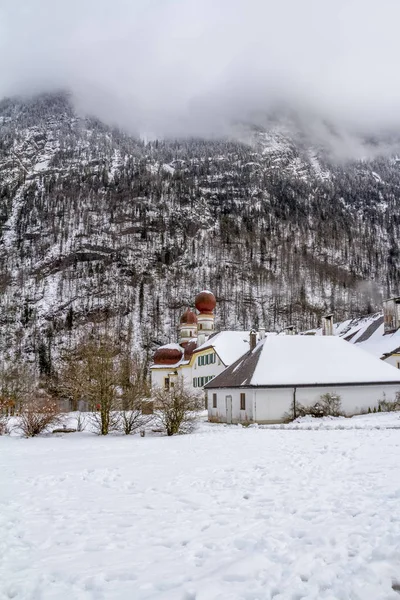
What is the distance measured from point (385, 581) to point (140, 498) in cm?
537

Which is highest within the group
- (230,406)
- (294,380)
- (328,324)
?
(328,324)

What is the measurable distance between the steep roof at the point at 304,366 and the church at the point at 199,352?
40.8ft

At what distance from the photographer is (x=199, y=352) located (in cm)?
5516

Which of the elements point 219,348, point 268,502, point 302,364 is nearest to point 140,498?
point 268,502

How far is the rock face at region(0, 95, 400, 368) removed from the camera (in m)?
128

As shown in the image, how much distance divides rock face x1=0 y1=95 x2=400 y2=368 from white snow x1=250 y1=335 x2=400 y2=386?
261 feet

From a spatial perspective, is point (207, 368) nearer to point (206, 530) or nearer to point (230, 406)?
point (230, 406)

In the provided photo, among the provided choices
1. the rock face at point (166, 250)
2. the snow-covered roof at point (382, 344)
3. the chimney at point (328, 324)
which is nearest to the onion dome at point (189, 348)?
the chimney at point (328, 324)

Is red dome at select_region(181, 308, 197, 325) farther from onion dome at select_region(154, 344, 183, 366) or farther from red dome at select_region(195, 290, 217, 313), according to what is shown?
onion dome at select_region(154, 344, 183, 366)

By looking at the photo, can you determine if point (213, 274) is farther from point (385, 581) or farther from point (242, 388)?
point (385, 581)

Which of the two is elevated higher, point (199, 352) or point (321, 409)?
point (199, 352)

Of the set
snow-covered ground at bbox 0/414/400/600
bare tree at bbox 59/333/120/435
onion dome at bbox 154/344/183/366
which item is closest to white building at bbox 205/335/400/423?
bare tree at bbox 59/333/120/435

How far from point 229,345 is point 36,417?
27.6m

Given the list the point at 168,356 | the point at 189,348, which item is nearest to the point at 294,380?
the point at 189,348
